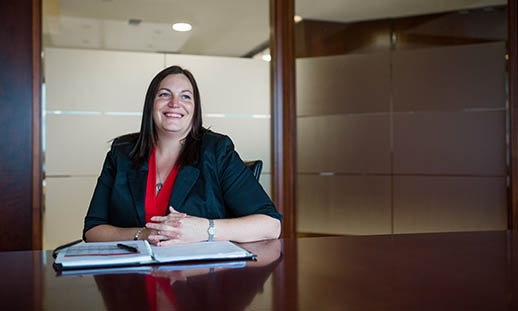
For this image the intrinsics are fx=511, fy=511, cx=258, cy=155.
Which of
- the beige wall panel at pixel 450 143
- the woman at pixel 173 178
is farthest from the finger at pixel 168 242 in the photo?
the beige wall panel at pixel 450 143

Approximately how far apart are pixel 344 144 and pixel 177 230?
9.65 ft

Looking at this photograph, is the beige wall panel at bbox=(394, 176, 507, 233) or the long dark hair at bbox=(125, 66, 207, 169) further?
the beige wall panel at bbox=(394, 176, 507, 233)

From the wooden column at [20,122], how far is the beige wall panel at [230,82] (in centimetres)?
103

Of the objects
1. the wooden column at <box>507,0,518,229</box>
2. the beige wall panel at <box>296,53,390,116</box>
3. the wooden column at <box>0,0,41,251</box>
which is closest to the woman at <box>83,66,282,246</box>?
the wooden column at <box>0,0,41,251</box>

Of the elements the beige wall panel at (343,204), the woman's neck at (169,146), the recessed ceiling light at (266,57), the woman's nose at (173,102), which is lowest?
the beige wall panel at (343,204)

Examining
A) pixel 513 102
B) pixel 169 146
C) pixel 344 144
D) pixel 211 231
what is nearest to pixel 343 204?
pixel 344 144

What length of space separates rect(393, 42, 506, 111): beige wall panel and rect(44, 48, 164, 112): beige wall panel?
2.01 m

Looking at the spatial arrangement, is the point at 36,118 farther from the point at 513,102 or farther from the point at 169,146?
the point at 513,102

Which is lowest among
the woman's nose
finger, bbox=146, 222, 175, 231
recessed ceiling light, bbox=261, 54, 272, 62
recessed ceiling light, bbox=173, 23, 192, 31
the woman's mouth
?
finger, bbox=146, 222, 175, 231

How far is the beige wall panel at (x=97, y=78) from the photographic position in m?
3.78

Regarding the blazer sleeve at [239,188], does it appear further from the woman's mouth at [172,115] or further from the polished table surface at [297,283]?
the polished table surface at [297,283]

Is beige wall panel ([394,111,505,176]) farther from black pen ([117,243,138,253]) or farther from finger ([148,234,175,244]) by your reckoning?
black pen ([117,243,138,253])

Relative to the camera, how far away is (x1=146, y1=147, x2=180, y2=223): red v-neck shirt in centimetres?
197

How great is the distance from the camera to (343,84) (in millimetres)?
4352
